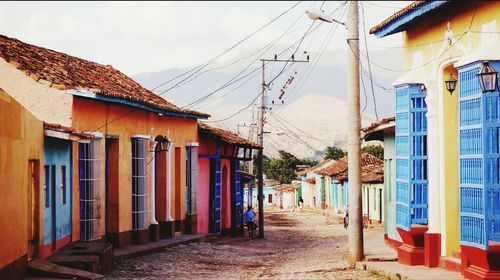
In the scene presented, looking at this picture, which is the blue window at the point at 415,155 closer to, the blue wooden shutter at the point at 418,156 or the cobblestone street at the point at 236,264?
the blue wooden shutter at the point at 418,156

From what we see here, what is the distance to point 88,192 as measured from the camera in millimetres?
17406

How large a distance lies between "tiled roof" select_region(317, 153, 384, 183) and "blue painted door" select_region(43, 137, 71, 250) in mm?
17462

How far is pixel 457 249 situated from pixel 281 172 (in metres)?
77.7

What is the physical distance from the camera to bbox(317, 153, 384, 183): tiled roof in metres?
33.2

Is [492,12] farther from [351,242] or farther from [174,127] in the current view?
[174,127]

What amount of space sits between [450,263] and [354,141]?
3066 mm

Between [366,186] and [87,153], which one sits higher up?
[87,153]

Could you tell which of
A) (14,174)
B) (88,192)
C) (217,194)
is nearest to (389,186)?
(88,192)

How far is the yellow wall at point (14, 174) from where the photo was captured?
11164 millimetres

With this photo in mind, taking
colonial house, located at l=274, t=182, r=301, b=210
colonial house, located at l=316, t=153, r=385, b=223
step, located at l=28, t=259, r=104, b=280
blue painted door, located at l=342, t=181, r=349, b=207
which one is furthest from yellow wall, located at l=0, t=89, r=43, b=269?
colonial house, located at l=274, t=182, r=301, b=210

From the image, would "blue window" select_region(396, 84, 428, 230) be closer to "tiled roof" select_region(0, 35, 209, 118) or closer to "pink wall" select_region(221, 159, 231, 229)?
"tiled roof" select_region(0, 35, 209, 118)

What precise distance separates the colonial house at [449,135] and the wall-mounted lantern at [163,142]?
26.5 feet

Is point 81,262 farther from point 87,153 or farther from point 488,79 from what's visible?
point 488,79

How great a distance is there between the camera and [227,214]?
97.0 feet
